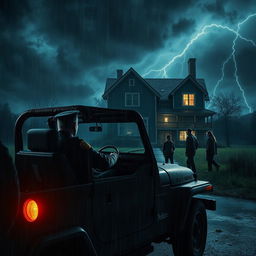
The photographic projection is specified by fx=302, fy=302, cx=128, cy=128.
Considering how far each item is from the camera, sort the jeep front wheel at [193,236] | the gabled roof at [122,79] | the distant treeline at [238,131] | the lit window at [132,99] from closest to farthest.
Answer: the jeep front wheel at [193,236] → the gabled roof at [122,79] → the lit window at [132,99] → the distant treeline at [238,131]

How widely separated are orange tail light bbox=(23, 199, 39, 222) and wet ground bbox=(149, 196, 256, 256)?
2833 millimetres

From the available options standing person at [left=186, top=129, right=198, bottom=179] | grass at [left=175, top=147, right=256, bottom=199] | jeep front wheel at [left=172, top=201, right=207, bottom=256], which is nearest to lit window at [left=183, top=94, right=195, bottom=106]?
grass at [left=175, top=147, right=256, bottom=199]

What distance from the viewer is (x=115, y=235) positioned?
2.86m

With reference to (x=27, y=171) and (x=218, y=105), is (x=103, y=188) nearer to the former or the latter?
(x=27, y=171)

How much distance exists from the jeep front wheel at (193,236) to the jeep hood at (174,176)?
0.38 m

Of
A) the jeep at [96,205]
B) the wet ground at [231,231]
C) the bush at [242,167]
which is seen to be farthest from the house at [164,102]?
the jeep at [96,205]

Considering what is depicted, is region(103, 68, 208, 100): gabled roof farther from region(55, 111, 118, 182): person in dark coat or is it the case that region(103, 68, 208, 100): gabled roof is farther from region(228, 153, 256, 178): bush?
region(55, 111, 118, 182): person in dark coat

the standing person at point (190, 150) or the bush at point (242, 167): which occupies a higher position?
the standing person at point (190, 150)

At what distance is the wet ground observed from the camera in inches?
179

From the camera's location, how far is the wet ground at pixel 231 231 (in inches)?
179

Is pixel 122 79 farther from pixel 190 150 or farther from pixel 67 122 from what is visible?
pixel 67 122

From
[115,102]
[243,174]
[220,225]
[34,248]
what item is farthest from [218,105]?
[34,248]

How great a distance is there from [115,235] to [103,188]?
20.0 inches

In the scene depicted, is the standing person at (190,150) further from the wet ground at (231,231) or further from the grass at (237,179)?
the wet ground at (231,231)
